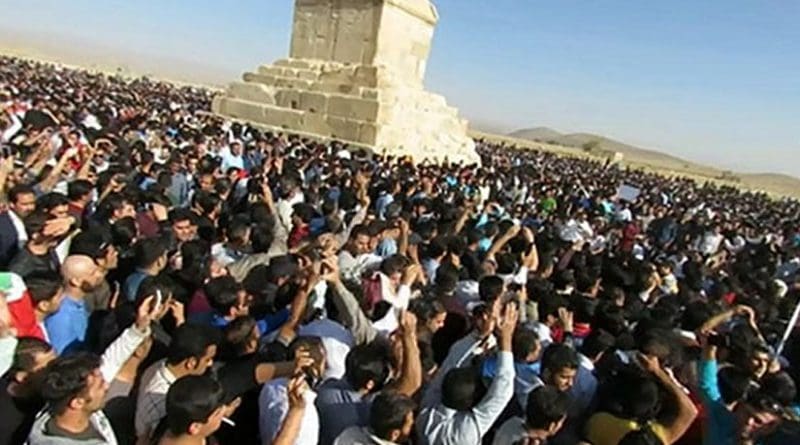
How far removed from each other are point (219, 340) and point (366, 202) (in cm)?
551

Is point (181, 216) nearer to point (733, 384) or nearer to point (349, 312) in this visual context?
point (349, 312)

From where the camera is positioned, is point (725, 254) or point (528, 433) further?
point (725, 254)

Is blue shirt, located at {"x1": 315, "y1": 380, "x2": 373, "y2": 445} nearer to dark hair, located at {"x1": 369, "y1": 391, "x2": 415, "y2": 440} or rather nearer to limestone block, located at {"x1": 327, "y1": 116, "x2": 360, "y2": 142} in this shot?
dark hair, located at {"x1": 369, "y1": 391, "x2": 415, "y2": 440}

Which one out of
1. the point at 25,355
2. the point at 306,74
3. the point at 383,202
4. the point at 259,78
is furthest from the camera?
the point at 259,78

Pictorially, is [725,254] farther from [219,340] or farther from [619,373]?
[219,340]

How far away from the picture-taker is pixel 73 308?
12.2 feet

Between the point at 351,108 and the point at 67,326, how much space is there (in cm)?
1525

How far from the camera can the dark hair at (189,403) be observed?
240 cm

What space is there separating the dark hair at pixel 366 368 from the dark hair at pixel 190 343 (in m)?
0.65

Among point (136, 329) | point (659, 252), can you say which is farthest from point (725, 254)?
point (136, 329)

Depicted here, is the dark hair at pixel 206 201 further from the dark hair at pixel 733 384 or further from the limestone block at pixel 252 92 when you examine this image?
the limestone block at pixel 252 92

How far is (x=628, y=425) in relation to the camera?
3.11m

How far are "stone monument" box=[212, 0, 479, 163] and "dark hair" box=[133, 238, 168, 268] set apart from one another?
1353cm

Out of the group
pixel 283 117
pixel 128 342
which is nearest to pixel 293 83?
pixel 283 117
